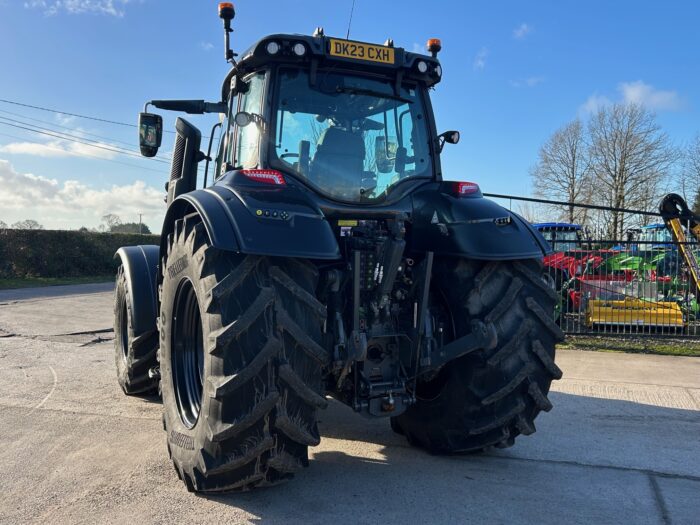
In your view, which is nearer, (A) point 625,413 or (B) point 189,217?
(B) point 189,217

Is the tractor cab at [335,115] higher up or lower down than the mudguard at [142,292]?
higher up

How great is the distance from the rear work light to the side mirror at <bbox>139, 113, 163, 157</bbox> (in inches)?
76.1

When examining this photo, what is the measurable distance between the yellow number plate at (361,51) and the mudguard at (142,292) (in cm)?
239

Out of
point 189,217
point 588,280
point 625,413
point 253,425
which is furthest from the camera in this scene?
point 588,280

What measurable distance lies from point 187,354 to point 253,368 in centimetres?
116

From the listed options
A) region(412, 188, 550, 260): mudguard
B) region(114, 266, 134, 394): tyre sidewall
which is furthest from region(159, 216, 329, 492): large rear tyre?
region(114, 266, 134, 394): tyre sidewall

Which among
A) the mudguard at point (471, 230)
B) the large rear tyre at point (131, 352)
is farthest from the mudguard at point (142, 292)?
the mudguard at point (471, 230)

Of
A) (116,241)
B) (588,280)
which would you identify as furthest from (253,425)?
(116,241)

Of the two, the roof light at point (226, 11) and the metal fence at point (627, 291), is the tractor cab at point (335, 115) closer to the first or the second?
the roof light at point (226, 11)

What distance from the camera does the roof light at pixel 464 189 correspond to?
398cm

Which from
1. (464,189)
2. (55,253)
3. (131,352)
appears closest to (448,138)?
(464,189)

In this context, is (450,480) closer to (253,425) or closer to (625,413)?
(253,425)

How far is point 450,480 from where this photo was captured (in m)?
3.66

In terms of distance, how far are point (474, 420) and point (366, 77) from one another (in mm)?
2456
